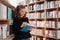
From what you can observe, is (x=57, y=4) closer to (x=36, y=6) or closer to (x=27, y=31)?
(x=36, y=6)

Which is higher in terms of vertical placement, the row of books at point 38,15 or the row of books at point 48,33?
the row of books at point 38,15

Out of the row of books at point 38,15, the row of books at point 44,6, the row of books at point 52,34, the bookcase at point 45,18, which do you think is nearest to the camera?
the row of books at point 52,34

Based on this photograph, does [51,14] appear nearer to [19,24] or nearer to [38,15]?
[38,15]

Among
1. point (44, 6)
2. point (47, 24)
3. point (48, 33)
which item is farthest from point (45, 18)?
point (48, 33)

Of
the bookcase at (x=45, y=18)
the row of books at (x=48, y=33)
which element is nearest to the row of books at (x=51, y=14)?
the bookcase at (x=45, y=18)

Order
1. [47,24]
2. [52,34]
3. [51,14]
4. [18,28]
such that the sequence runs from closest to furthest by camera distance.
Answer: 1. [18,28]
2. [52,34]
3. [51,14]
4. [47,24]

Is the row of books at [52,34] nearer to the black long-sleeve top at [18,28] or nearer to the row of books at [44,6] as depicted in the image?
the row of books at [44,6]

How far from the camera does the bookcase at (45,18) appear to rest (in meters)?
4.34

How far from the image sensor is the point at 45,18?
4750mm

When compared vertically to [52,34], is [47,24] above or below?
above

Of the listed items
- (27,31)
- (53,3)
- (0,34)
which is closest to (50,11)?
(53,3)

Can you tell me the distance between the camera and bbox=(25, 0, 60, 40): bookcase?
434 cm

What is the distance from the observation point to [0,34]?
1.29 metres

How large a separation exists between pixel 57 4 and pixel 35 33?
155cm
